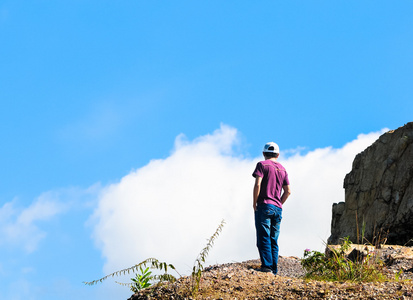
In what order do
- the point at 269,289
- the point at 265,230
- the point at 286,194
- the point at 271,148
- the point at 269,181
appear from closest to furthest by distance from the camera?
the point at 269,289 < the point at 265,230 < the point at 269,181 < the point at 271,148 < the point at 286,194

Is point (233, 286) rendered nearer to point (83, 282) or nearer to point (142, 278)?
point (83, 282)

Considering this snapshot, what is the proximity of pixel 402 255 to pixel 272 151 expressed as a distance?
386 centimetres

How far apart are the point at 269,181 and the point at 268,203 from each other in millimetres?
383

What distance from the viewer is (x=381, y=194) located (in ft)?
50.3

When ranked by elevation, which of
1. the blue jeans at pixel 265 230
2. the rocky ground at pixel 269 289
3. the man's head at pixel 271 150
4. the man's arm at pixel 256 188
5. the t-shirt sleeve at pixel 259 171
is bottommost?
the rocky ground at pixel 269 289

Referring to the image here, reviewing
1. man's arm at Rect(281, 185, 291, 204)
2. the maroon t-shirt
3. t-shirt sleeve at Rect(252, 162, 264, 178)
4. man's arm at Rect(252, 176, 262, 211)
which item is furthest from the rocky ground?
man's arm at Rect(281, 185, 291, 204)

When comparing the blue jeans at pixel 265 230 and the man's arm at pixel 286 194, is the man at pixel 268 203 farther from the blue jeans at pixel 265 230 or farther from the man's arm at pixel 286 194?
the man's arm at pixel 286 194

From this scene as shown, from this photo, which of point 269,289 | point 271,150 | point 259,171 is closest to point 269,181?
point 259,171

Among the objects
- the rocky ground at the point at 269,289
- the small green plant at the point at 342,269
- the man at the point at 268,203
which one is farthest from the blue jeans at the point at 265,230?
the rocky ground at the point at 269,289

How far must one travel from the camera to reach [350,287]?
6.51 meters

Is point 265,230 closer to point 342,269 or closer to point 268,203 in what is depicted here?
point 268,203

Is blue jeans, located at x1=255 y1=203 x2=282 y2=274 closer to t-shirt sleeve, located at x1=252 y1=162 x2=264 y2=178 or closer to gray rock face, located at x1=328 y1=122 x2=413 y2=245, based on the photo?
t-shirt sleeve, located at x1=252 y1=162 x2=264 y2=178

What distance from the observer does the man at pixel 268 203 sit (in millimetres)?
8656

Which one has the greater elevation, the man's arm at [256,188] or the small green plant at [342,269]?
the man's arm at [256,188]
